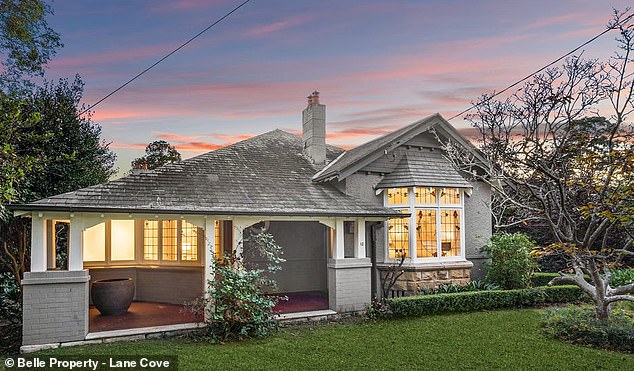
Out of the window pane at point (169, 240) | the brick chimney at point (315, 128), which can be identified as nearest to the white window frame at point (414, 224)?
the brick chimney at point (315, 128)

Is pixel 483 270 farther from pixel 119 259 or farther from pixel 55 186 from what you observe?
pixel 55 186

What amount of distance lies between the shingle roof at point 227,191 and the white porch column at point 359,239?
1.32 feet

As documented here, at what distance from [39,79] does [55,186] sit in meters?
2.94

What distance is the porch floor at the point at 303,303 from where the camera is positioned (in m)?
11.9

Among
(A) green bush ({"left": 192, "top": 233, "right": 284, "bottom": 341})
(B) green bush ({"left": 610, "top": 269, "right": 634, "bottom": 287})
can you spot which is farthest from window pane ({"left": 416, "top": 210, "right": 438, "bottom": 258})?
(B) green bush ({"left": 610, "top": 269, "right": 634, "bottom": 287})

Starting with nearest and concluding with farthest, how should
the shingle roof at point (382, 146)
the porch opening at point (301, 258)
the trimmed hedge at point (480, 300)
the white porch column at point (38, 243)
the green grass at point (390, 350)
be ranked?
1. the green grass at point (390, 350)
2. the white porch column at point (38, 243)
3. the trimmed hedge at point (480, 300)
4. the shingle roof at point (382, 146)
5. the porch opening at point (301, 258)

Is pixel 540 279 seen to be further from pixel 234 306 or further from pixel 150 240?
pixel 150 240

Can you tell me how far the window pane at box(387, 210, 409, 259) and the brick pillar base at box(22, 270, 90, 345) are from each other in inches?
332

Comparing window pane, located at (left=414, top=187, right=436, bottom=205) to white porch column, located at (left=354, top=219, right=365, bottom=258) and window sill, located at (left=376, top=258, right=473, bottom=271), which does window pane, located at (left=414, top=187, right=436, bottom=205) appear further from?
white porch column, located at (left=354, top=219, right=365, bottom=258)

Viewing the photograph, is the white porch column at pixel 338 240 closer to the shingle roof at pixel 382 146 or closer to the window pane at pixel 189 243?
the shingle roof at pixel 382 146

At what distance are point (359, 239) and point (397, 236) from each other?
2.29 metres

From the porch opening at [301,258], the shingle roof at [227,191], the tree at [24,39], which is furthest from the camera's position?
the porch opening at [301,258]

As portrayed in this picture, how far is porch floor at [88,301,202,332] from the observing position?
32.8 ft

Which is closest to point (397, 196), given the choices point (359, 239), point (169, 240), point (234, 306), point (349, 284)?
point (359, 239)
